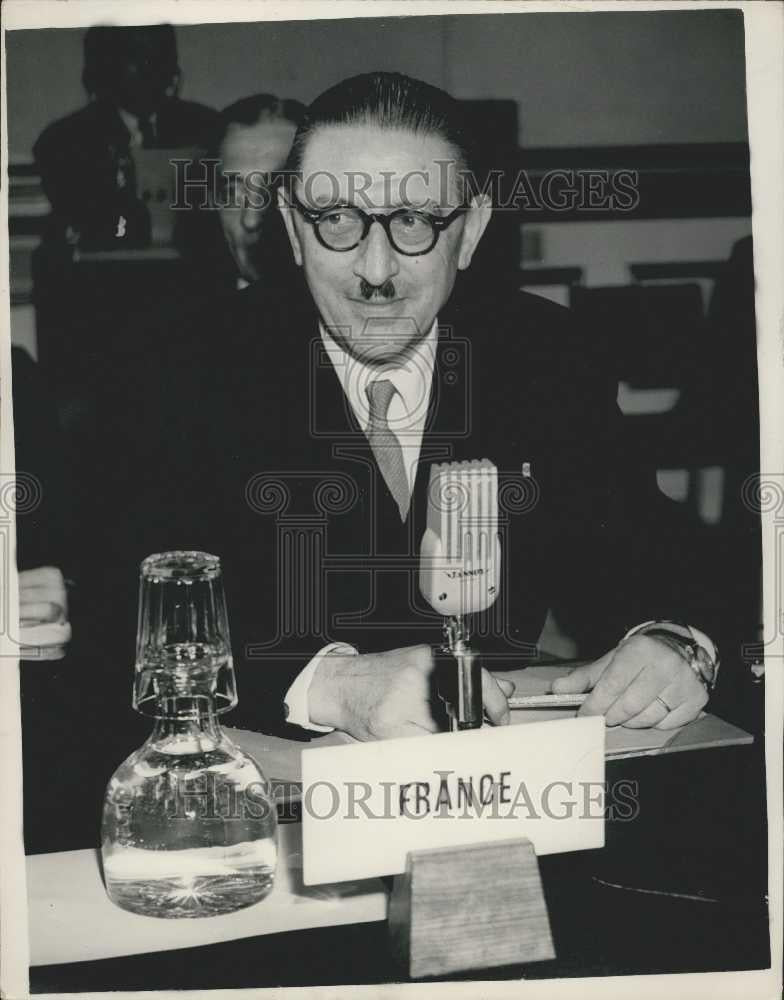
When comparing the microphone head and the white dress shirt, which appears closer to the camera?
the microphone head

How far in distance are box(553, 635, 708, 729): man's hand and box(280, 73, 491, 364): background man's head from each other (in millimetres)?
396

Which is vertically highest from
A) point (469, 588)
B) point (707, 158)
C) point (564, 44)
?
point (564, 44)

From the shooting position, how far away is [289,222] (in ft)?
3.72

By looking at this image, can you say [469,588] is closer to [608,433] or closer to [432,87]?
[608,433]

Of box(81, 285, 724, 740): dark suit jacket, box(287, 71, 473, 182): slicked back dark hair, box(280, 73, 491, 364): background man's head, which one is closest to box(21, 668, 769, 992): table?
box(81, 285, 724, 740): dark suit jacket

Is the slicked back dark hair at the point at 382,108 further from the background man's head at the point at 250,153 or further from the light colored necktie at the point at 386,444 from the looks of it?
the light colored necktie at the point at 386,444

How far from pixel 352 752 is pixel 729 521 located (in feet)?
1.62

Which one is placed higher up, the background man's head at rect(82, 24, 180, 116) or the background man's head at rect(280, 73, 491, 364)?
the background man's head at rect(82, 24, 180, 116)

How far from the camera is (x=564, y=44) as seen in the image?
112 cm

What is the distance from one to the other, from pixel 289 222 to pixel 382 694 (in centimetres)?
47

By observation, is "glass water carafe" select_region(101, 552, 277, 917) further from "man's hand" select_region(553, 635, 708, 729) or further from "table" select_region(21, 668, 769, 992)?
"man's hand" select_region(553, 635, 708, 729)

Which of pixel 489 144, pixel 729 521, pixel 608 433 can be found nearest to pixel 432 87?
pixel 489 144

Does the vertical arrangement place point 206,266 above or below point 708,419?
above

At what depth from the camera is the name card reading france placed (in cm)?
90
